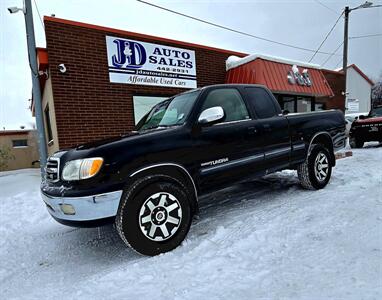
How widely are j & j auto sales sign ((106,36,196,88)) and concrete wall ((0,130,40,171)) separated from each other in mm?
15113

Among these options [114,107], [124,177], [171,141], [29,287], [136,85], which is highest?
[136,85]

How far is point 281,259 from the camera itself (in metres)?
2.57

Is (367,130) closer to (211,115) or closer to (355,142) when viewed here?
(355,142)

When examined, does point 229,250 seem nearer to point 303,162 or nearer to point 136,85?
point 303,162

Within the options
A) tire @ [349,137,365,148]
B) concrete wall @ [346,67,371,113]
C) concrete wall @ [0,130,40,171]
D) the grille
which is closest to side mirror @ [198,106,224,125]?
the grille

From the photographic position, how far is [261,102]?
4281 mm

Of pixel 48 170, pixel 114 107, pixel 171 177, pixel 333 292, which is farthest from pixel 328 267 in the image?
pixel 114 107

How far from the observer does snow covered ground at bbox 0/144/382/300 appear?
2.20 meters

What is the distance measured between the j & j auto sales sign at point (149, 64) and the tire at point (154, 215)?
5252 mm

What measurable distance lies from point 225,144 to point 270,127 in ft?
3.32

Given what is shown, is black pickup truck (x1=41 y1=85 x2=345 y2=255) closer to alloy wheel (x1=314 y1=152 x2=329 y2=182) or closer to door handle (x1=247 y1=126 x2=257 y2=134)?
door handle (x1=247 y1=126 x2=257 y2=134)

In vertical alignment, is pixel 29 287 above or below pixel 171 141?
below

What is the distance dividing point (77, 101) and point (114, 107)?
0.96 meters

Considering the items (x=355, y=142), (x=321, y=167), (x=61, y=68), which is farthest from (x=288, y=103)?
(x=61, y=68)
